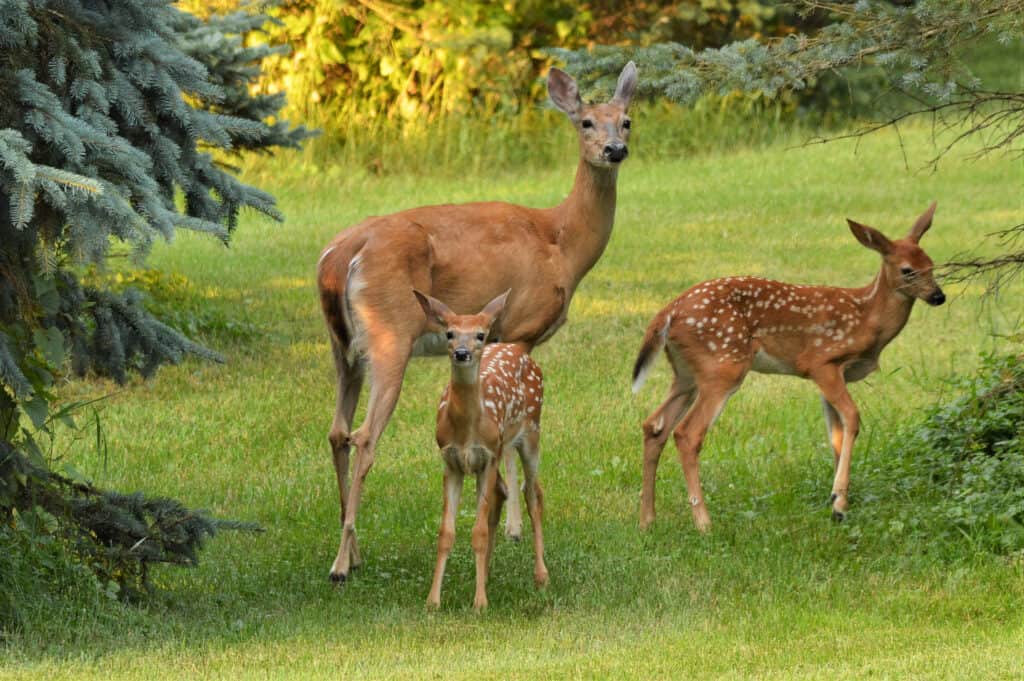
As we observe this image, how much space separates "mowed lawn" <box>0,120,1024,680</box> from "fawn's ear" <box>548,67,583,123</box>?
2.08 m

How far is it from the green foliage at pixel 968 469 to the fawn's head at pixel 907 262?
0.60 meters

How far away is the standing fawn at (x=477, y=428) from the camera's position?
7434 mm

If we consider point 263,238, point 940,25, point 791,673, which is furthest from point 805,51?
point 263,238

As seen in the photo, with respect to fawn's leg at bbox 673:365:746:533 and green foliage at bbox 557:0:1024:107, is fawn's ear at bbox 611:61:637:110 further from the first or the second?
fawn's leg at bbox 673:365:746:533

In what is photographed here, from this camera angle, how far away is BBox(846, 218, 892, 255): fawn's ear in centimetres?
895

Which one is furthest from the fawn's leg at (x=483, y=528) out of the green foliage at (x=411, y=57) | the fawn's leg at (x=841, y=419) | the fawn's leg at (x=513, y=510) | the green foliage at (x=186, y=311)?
the green foliage at (x=411, y=57)

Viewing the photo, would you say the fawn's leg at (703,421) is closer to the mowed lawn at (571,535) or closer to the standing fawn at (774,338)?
the standing fawn at (774,338)

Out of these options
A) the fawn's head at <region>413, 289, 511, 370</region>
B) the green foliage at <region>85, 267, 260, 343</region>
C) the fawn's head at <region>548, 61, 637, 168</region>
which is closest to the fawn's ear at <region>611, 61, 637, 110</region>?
the fawn's head at <region>548, 61, 637, 168</region>

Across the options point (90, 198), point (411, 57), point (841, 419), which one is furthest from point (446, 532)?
point (411, 57)

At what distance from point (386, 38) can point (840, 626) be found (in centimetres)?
1646

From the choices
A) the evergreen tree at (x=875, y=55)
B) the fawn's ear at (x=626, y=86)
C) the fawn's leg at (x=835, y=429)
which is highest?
the evergreen tree at (x=875, y=55)

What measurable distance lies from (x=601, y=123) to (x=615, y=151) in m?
0.25

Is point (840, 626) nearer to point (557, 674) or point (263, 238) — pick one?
point (557, 674)

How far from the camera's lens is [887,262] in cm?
912
